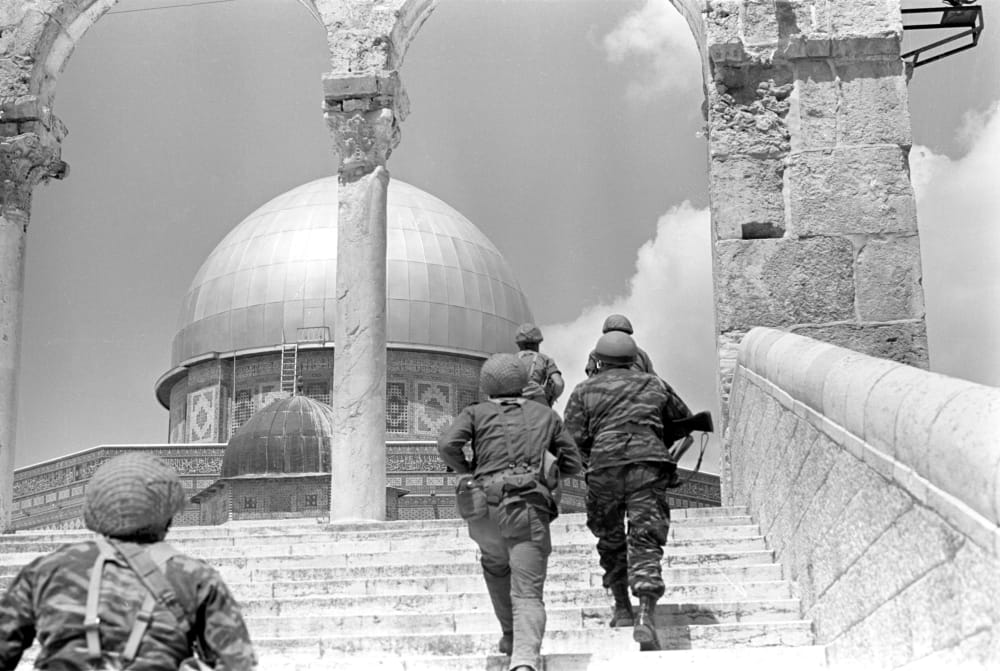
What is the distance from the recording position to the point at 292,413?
29.0m

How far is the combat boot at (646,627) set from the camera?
6.38 metres

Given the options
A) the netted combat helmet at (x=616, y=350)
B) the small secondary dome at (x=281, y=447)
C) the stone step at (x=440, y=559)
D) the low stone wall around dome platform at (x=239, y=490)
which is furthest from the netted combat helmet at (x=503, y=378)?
the small secondary dome at (x=281, y=447)

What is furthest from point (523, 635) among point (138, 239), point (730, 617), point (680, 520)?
point (138, 239)

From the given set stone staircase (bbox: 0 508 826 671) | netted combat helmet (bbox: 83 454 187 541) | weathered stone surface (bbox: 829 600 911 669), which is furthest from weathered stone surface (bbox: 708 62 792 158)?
netted combat helmet (bbox: 83 454 187 541)

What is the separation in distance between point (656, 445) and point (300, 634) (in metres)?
2.12

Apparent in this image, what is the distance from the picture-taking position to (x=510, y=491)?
574 centimetres

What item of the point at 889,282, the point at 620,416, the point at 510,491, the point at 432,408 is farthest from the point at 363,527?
the point at 432,408

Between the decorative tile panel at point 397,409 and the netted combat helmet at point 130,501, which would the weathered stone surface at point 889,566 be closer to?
the netted combat helmet at point 130,501

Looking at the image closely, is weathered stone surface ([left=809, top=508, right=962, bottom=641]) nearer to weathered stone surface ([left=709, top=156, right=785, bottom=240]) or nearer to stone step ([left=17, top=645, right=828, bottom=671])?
stone step ([left=17, top=645, right=828, bottom=671])

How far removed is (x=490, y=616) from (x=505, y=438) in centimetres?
160

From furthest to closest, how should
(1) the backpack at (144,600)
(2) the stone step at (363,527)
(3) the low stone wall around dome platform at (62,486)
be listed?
(3) the low stone wall around dome platform at (62,486), (2) the stone step at (363,527), (1) the backpack at (144,600)

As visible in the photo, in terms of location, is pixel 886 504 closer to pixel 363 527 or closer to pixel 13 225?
pixel 363 527

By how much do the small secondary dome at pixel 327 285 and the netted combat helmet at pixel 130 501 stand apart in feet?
101

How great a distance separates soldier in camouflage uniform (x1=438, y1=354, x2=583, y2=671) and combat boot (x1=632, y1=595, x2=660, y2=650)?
2.15 feet
